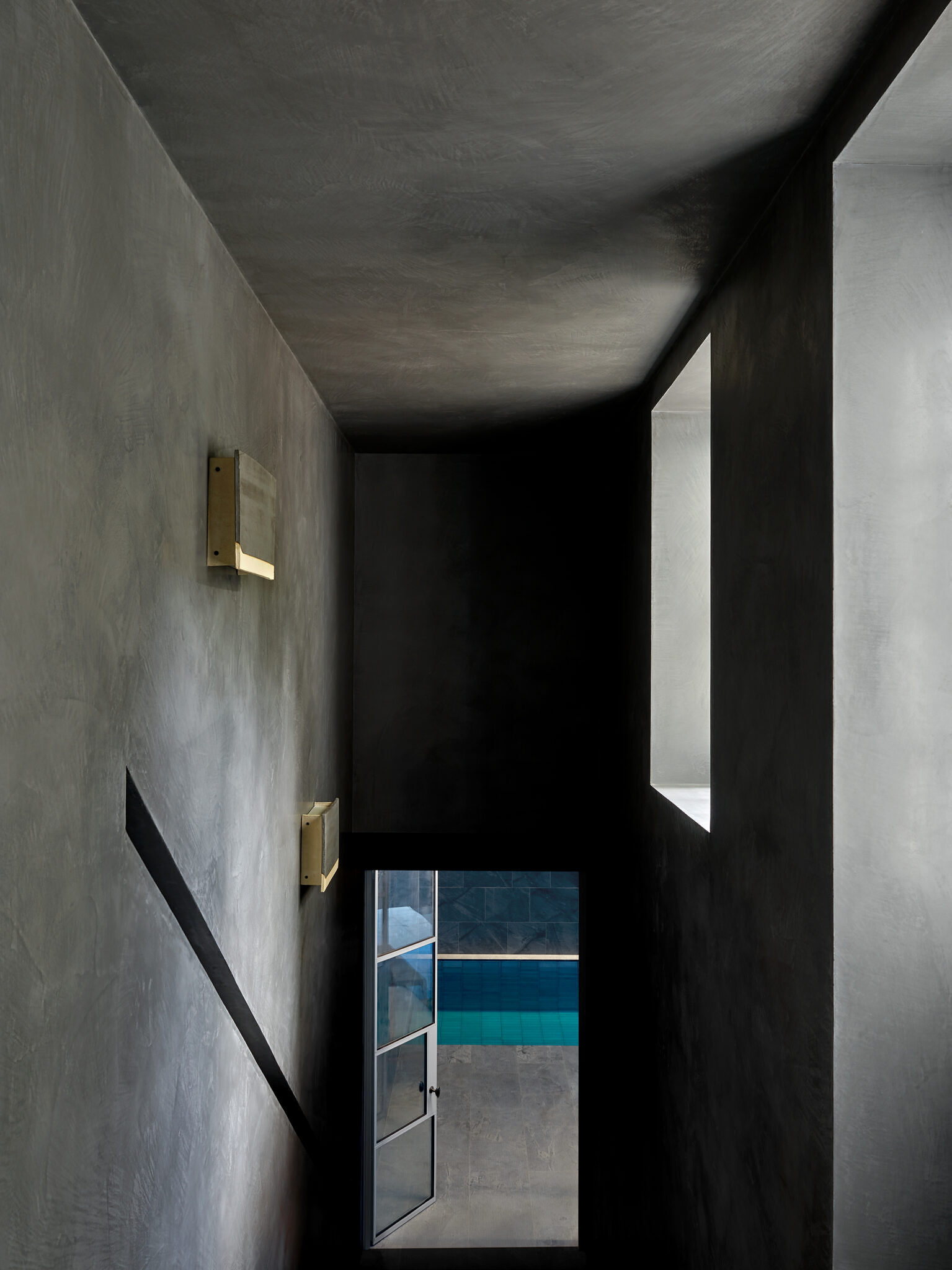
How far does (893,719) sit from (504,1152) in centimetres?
632

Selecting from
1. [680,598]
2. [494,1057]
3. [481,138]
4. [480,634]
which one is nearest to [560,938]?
[494,1057]

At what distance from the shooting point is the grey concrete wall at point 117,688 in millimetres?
1269

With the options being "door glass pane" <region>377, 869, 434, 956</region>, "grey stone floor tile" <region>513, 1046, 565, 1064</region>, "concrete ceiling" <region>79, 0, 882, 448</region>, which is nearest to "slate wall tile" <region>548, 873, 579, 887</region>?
"grey stone floor tile" <region>513, 1046, 565, 1064</region>

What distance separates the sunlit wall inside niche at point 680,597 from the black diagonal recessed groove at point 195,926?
1570mm

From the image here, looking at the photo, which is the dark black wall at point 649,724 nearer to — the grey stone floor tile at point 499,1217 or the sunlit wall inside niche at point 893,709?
the sunlit wall inside niche at point 893,709

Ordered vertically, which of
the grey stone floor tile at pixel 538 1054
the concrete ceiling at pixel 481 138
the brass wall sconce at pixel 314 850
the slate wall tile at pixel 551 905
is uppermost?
the concrete ceiling at pixel 481 138

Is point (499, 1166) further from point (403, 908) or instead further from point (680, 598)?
point (680, 598)

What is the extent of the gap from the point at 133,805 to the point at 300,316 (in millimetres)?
1702

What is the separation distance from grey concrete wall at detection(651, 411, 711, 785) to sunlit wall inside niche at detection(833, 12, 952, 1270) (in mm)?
1760

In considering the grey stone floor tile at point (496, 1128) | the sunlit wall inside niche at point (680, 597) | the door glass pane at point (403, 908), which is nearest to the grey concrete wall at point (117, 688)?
the sunlit wall inside niche at point (680, 597)

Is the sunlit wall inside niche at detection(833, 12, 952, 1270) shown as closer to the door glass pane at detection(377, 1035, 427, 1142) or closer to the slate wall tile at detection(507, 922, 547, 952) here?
the door glass pane at detection(377, 1035, 427, 1142)

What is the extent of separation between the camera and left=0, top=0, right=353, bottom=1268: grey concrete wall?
127cm

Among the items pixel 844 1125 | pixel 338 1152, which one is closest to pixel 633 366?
pixel 844 1125

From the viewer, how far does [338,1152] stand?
4.41 m
